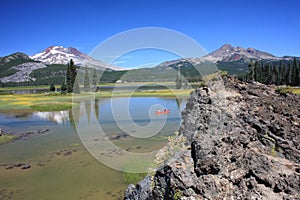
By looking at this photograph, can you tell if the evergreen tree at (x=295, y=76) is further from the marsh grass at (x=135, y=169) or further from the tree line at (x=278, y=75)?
the marsh grass at (x=135, y=169)

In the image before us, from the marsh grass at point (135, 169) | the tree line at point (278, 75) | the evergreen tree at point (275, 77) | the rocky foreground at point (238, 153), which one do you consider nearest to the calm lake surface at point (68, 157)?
the marsh grass at point (135, 169)

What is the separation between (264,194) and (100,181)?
1049cm

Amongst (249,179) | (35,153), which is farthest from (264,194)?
(35,153)

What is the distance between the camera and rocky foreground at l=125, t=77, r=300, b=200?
6188mm

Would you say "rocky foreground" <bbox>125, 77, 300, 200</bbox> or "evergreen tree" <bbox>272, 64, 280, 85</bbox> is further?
"evergreen tree" <bbox>272, 64, 280, 85</bbox>

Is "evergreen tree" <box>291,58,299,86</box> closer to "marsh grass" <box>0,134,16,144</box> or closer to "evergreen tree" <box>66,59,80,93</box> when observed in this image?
"evergreen tree" <box>66,59,80,93</box>

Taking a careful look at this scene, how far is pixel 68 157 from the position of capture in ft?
64.3

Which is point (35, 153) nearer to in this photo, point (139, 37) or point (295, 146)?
point (139, 37)

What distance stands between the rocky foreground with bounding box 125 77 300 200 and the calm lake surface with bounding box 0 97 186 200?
5.91 meters

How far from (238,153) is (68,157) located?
51.4 feet

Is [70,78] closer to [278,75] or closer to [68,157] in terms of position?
[68,157]

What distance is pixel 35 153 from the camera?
69.4 feet

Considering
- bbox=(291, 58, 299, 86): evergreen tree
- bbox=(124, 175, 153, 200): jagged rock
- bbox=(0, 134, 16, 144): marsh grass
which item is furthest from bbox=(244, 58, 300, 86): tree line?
bbox=(124, 175, 153, 200): jagged rock

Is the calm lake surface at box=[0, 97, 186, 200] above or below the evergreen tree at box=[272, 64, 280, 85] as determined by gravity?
below
